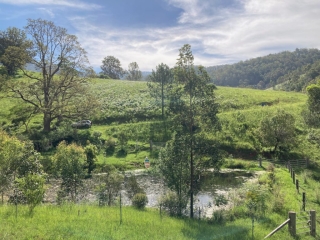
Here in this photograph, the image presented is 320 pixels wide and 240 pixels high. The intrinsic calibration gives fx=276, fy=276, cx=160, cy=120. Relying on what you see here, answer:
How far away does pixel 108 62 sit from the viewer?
122 meters

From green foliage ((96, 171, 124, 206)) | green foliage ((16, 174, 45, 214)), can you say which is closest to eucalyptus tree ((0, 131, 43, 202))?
green foliage ((16, 174, 45, 214))

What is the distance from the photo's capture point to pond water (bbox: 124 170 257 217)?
844 inches

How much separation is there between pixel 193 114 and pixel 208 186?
10.9 m

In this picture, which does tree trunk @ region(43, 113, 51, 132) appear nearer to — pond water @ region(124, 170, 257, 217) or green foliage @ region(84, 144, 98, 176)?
green foliage @ region(84, 144, 98, 176)

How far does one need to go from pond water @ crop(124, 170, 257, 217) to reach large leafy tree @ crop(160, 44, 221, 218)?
3.38 meters

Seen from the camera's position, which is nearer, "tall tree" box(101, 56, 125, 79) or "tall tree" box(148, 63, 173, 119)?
A: "tall tree" box(148, 63, 173, 119)

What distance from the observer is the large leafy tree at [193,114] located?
1712 cm

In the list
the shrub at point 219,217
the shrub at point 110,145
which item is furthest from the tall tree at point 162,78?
the shrub at point 219,217

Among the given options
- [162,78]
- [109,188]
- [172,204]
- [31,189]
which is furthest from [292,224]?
[162,78]

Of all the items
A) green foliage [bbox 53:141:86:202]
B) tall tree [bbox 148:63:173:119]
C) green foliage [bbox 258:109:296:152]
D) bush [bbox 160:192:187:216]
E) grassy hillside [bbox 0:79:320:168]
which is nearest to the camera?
bush [bbox 160:192:187:216]

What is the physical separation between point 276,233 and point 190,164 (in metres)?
6.09

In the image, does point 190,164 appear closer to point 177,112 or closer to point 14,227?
point 177,112

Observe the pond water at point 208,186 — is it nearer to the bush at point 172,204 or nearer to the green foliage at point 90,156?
the bush at point 172,204

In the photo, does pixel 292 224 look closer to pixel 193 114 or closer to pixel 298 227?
pixel 298 227
